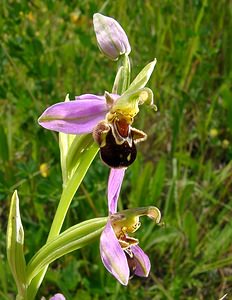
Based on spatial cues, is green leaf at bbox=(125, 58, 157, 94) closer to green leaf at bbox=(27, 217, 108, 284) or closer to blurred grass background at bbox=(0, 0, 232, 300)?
green leaf at bbox=(27, 217, 108, 284)

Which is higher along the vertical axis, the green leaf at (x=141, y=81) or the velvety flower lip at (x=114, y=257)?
the green leaf at (x=141, y=81)

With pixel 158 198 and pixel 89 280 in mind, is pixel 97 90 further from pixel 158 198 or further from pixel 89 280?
pixel 89 280

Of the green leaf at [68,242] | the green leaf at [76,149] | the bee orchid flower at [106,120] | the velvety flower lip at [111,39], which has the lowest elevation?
the green leaf at [68,242]

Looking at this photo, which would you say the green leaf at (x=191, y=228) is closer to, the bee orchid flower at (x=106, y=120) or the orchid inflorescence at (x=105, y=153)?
the orchid inflorescence at (x=105, y=153)

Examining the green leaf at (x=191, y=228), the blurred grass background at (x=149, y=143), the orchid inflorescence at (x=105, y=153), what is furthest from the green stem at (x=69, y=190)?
the green leaf at (x=191, y=228)

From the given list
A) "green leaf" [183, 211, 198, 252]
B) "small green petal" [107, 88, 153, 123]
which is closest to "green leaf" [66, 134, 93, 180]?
"small green petal" [107, 88, 153, 123]

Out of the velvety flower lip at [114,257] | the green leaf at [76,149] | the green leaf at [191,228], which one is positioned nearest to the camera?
the velvety flower lip at [114,257]

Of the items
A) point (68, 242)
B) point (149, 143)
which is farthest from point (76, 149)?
point (149, 143)

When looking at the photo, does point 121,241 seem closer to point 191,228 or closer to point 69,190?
point 69,190
